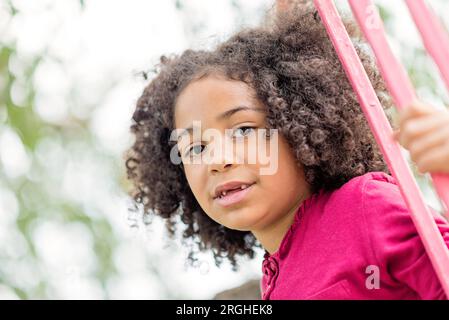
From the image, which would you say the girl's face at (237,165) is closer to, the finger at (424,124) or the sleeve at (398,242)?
the sleeve at (398,242)

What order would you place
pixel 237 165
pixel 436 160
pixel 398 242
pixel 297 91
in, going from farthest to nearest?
pixel 297 91 < pixel 237 165 < pixel 398 242 < pixel 436 160

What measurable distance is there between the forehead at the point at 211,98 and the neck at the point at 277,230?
6.1 inches

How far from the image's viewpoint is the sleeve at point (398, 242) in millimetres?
843

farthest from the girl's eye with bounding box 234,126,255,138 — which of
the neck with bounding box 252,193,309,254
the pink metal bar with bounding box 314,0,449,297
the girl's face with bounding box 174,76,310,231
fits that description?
the pink metal bar with bounding box 314,0,449,297

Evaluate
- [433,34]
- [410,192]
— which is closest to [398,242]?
[410,192]

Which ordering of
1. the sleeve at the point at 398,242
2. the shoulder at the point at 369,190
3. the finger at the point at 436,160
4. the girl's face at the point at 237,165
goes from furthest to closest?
the girl's face at the point at 237,165 → the shoulder at the point at 369,190 → the sleeve at the point at 398,242 → the finger at the point at 436,160

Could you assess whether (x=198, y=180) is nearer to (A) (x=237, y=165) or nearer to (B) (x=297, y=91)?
(A) (x=237, y=165)

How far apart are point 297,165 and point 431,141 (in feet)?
1.52

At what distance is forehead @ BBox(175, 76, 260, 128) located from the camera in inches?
44.3

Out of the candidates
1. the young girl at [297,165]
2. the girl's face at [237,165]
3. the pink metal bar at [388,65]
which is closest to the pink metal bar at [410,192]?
the pink metal bar at [388,65]

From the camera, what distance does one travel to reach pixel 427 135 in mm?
678
